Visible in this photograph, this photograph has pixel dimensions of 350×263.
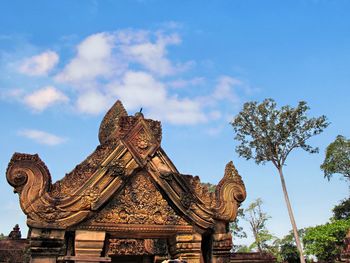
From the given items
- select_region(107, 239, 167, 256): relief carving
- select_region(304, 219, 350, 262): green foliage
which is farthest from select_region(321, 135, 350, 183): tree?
select_region(107, 239, 167, 256): relief carving

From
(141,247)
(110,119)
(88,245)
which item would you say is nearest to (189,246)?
(88,245)

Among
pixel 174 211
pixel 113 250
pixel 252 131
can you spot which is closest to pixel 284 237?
pixel 252 131

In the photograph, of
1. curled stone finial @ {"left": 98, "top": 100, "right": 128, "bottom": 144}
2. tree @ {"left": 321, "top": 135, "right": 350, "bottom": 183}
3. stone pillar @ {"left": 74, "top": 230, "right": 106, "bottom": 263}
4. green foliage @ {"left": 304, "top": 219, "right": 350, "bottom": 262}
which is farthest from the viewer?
tree @ {"left": 321, "top": 135, "right": 350, "bottom": 183}

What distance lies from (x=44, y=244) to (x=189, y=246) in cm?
239

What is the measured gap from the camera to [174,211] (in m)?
6.40

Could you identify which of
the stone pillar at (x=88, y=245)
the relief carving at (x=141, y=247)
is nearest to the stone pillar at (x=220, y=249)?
the stone pillar at (x=88, y=245)

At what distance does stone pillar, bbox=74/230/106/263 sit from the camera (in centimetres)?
566

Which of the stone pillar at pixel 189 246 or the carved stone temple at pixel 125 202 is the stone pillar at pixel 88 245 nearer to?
the carved stone temple at pixel 125 202

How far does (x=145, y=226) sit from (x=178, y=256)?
3.04ft

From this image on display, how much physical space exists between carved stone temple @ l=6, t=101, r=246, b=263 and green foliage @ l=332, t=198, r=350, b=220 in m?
42.7

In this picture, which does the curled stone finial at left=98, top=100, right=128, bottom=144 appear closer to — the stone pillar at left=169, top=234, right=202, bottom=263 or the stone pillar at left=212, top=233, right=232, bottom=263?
the stone pillar at left=169, top=234, right=202, bottom=263

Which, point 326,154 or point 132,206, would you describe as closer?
point 132,206

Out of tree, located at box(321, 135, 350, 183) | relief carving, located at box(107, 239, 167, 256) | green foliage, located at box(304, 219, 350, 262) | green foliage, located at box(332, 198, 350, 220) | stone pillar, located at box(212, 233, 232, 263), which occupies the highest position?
tree, located at box(321, 135, 350, 183)

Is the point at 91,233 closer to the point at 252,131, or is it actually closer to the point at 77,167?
the point at 77,167
